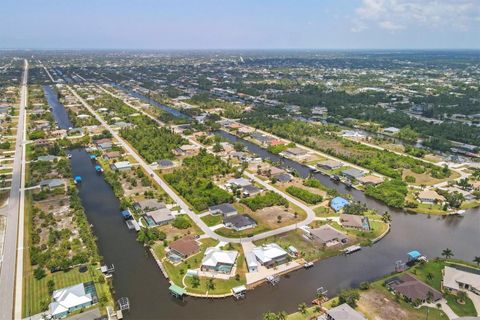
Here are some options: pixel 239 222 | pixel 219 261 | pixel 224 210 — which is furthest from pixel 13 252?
pixel 239 222

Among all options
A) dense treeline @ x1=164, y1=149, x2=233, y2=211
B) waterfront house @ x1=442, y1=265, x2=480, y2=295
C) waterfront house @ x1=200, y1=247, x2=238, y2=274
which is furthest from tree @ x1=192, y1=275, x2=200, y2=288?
waterfront house @ x1=442, y1=265, x2=480, y2=295

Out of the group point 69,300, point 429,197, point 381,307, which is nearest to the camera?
point 69,300

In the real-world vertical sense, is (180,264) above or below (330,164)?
below

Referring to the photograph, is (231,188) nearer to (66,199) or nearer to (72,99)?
(66,199)

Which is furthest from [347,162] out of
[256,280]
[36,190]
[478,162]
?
[36,190]

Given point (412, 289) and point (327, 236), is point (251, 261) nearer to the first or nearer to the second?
point (327, 236)

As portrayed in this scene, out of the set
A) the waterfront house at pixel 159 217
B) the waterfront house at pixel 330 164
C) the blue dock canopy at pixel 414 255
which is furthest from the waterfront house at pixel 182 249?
the waterfront house at pixel 330 164

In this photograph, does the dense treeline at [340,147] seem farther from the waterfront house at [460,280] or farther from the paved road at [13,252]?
the paved road at [13,252]
